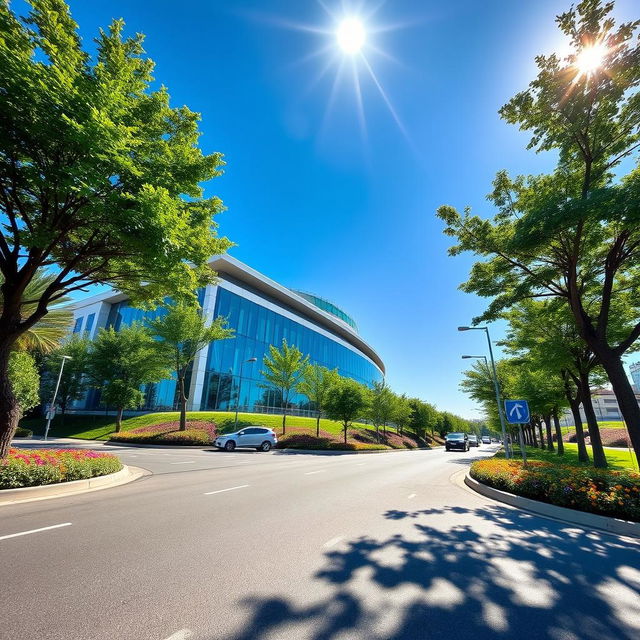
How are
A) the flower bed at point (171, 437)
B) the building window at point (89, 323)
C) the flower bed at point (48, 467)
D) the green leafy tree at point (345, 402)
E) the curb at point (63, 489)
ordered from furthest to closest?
the building window at point (89, 323)
the green leafy tree at point (345, 402)
the flower bed at point (171, 437)
the flower bed at point (48, 467)
the curb at point (63, 489)

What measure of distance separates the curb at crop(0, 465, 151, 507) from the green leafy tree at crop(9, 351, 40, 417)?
659 inches

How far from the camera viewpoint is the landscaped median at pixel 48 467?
7691mm

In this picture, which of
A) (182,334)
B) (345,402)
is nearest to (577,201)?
(345,402)

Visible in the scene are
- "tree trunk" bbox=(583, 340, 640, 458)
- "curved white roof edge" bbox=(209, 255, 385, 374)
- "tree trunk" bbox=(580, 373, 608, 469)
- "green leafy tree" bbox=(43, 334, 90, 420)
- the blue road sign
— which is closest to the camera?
"tree trunk" bbox=(583, 340, 640, 458)

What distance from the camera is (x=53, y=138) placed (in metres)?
7.08

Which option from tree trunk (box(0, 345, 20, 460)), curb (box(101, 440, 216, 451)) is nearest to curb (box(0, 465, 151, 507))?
tree trunk (box(0, 345, 20, 460))

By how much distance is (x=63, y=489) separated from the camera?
8250mm

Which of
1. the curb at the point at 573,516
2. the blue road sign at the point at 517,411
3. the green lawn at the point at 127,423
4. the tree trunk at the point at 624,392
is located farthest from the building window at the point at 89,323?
the tree trunk at the point at 624,392

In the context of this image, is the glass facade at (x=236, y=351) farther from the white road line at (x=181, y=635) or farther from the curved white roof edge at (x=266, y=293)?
the white road line at (x=181, y=635)

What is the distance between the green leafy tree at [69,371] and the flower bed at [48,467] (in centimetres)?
3222

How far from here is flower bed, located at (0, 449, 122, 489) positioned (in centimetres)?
769

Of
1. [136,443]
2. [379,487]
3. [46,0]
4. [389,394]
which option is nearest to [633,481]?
[379,487]

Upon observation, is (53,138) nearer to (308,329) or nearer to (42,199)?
(42,199)

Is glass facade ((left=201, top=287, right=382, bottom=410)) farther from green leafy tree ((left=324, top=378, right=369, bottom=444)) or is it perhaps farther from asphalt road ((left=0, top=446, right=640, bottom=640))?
asphalt road ((left=0, top=446, right=640, bottom=640))
